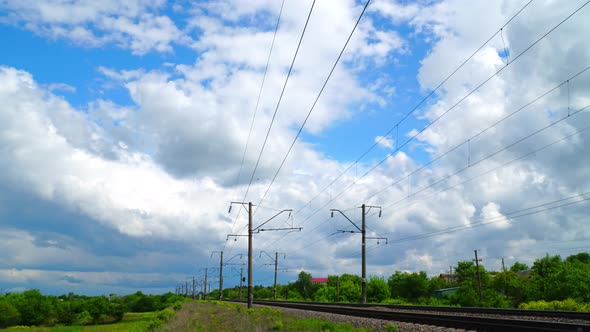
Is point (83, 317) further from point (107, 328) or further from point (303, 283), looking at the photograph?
point (303, 283)

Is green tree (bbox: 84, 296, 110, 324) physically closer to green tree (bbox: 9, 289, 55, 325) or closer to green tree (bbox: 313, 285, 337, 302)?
green tree (bbox: 9, 289, 55, 325)

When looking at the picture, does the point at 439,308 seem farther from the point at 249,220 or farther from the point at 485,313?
the point at 249,220

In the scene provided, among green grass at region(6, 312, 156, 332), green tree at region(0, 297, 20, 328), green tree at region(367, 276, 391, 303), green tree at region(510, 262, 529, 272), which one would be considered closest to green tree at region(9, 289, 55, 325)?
green tree at region(0, 297, 20, 328)

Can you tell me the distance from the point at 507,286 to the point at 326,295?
1394 inches

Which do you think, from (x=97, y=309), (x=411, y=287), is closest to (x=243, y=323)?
(x=411, y=287)

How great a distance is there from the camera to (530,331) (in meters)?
14.0

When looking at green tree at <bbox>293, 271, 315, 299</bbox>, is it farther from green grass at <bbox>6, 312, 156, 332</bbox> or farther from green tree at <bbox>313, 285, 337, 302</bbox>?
green grass at <bbox>6, 312, 156, 332</bbox>

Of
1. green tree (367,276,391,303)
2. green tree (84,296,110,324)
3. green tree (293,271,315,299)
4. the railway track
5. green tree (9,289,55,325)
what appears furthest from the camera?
green tree (293,271,315,299)

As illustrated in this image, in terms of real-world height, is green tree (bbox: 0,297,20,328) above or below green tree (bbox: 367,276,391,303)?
below

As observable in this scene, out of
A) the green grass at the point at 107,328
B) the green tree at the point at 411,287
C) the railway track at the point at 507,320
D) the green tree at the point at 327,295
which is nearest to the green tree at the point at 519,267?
the green tree at the point at 411,287

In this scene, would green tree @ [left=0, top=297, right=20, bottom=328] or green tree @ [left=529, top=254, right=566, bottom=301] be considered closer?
green tree @ [left=529, top=254, right=566, bottom=301]

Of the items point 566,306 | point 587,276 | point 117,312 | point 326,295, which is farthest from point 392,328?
point 117,312

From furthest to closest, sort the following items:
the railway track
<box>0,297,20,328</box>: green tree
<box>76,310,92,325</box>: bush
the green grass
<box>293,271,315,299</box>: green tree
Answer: <box>293,271,315,299</box>: green tree, <box>76,310,92,325</box>: bush, <box>0,297,20,328</box>: green tree, the green grass, the railway track

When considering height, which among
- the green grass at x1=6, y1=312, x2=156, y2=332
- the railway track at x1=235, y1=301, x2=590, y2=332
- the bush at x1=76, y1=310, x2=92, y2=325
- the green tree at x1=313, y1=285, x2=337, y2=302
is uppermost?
the railway track at x1=235, y1=301, x2=590, y2=332
